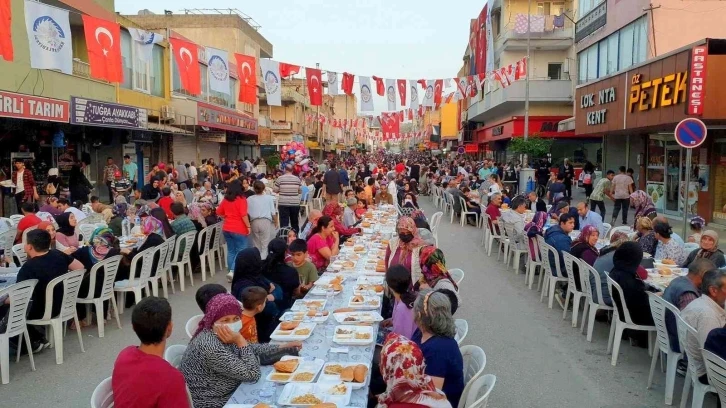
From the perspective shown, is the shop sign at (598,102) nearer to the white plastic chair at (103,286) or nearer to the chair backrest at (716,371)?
the chair backrest at (716,371)

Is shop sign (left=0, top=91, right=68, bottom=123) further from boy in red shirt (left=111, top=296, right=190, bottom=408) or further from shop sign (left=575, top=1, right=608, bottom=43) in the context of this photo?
shop sign (left=575, top=1, right=608, bottom=43)

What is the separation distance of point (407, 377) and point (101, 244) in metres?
5.73

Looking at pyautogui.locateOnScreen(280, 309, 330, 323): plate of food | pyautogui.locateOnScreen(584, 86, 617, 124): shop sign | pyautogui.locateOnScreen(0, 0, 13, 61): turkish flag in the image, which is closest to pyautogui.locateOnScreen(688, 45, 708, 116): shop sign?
pyautogui.locateOnScreen(584, 86, 617, 124): shop sign

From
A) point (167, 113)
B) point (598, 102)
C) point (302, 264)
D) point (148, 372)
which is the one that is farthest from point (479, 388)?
point (167, 113)

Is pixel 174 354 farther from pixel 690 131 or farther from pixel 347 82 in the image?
pixel 347 82

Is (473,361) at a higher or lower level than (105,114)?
lower

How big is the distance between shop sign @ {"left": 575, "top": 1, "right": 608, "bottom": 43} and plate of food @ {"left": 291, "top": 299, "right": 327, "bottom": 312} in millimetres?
19026

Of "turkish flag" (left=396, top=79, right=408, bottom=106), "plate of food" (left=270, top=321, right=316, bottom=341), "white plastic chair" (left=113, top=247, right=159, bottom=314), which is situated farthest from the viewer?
"turkish flag" (left=396, top=79, right=408, bottom=106)

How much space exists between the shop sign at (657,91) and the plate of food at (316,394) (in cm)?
1312

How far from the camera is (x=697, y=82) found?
13.2 metres

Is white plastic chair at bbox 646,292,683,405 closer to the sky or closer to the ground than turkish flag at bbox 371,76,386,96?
closer to the ground

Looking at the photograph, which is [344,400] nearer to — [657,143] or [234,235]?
[234,235]

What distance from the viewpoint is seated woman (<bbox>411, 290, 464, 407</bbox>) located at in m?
3.68

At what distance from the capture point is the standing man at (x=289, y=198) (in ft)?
40.9
